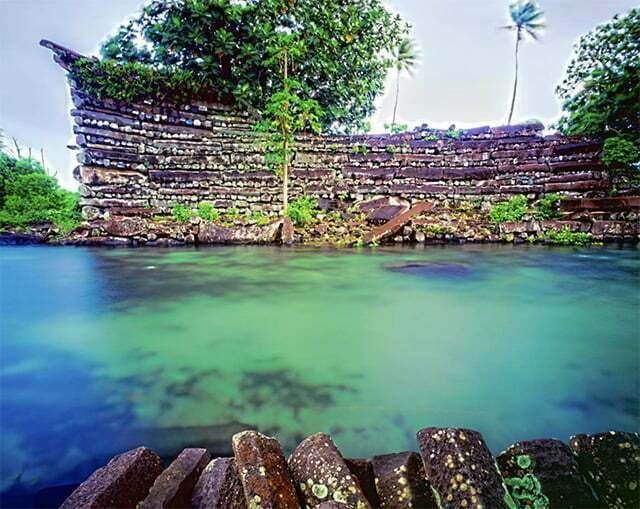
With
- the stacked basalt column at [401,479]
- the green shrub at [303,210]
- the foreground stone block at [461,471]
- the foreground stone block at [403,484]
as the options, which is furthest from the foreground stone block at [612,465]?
the green shrub at [303,210]

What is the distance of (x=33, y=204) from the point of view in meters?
11.7

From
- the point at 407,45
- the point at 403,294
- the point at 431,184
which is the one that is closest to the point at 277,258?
the point at 403,294

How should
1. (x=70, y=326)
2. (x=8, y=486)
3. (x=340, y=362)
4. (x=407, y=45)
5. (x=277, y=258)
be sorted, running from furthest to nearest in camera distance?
(x=407, y=45)
(x=277, y=258)
(x=70, y=326)
(x=340, y=362)
(x=8, y=486)

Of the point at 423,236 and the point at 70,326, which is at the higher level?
the point at 423,236

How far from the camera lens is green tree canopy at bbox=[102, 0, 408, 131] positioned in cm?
1193

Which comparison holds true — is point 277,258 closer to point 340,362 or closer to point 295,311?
point 295,311

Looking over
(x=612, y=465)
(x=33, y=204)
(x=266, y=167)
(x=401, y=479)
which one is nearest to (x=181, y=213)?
(x=266, y=167)

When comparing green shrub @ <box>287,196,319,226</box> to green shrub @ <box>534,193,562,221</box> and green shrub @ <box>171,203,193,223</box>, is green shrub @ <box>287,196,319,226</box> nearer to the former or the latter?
green shrub @ <box>171,203,193,223</box>

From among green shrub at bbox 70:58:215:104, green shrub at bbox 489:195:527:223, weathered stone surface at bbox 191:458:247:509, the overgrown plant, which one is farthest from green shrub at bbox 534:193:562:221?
green shrub at bbox 70:58:215:104

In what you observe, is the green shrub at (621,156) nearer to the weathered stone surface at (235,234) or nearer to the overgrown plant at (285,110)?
the overgrown plant at (285,110)

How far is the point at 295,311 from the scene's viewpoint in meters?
3.90

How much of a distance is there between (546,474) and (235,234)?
8.72 m

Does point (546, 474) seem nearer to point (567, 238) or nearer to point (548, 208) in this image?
point (567, 238)

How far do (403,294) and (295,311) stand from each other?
1529mm
